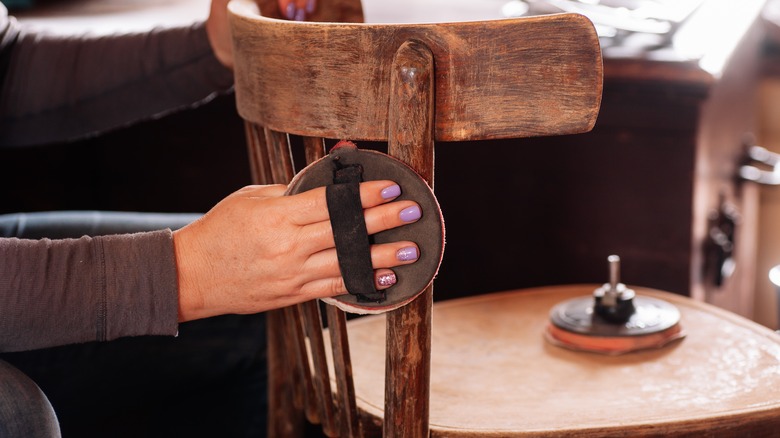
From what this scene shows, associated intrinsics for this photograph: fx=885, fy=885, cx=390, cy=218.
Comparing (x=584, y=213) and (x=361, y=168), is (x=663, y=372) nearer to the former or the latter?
(x=361, y=168)

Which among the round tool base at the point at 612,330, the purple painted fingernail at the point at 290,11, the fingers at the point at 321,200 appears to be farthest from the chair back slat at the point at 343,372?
the purple painted fingernail at the point at 290,11

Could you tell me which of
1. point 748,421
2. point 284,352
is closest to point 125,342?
point 284,352

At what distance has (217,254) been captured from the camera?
671 mm

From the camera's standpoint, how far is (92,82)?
1.27 meters

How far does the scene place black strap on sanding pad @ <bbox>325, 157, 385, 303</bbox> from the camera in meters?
0.64

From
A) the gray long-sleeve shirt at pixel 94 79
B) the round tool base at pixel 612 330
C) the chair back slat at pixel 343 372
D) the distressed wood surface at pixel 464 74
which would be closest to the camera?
the distressed wood surface at pixel 464 74

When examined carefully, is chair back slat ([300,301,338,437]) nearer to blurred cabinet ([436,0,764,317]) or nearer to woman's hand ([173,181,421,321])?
woman's hand ([173,181,421,321])

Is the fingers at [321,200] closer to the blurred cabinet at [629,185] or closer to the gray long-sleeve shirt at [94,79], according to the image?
the gray long-sleeve shirt at [94,79]

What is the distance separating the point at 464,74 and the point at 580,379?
1.32 ft

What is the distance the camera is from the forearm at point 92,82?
1220 mm

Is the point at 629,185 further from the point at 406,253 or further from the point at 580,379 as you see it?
the point at 406,253

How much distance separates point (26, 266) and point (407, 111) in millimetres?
315

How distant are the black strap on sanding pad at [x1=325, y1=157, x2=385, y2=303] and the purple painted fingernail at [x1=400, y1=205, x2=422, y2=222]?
29mm

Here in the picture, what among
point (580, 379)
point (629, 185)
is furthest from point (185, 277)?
point (629, 185)
